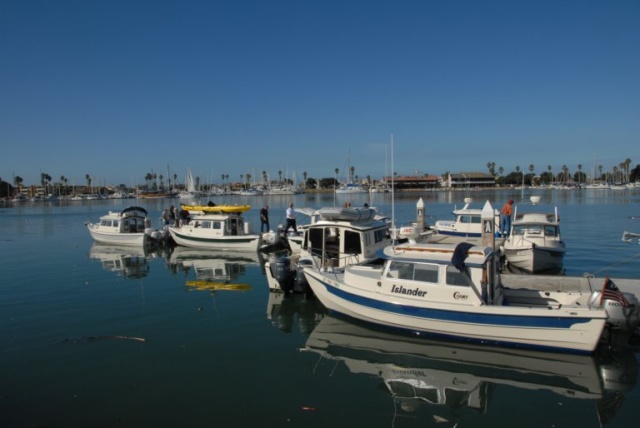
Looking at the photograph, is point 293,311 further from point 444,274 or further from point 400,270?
point 444,274

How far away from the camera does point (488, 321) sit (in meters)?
11.5

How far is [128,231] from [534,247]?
1091 inches

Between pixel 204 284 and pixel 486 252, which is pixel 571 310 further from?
pixel 204 284

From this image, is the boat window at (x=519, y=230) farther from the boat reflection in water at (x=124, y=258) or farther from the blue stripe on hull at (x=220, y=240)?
the boat reflection in water at (x=124, y=258)

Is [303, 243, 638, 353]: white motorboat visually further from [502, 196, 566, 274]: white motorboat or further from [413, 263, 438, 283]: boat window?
[502, 196, 566, 274]: white motorboat

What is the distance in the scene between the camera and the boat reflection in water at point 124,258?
23.7 metres

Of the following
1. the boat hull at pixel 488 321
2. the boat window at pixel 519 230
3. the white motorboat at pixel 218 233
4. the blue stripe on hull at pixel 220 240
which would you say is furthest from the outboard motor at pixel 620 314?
the blue stripe on hull at pixel 220 240

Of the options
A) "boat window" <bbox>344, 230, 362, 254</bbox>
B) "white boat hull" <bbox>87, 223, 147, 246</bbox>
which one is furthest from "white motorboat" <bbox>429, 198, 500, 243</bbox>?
"white boat hull" <bbox>87, 223, 147, 246</bbox>

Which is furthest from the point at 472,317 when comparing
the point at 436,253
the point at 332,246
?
the point at 332,246

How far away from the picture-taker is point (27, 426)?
8336mm

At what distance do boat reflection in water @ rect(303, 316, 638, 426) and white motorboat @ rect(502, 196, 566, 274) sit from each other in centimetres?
966

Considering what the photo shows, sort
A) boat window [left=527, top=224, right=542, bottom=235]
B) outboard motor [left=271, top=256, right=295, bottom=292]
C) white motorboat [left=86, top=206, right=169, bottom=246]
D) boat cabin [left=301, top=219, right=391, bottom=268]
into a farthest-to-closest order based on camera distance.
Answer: white motorboat [left=86, top=206, right=169, bottom=246] → boat window [left=527, top=224, right=542, bottom=235] → outboard motor [left=271, top=256, right=295, bottom=292] → boat cabin [left=301, top=219, right=391, bottom=268]

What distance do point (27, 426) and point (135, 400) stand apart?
73.3 inches

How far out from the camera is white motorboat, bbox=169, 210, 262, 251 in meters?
Result: 29.3
